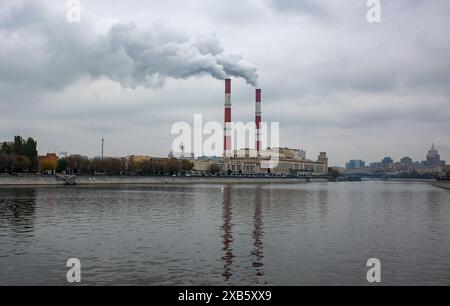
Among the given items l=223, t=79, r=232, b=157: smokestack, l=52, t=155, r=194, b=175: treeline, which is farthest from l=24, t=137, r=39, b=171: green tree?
l=223, t=79, r=232, b=157: smokestack

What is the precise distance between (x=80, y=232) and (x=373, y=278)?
14.3 metres

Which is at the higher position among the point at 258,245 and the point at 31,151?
the point at 31,151

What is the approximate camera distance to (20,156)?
10012 centimetres

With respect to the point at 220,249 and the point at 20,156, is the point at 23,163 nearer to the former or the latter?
the point at 20,156

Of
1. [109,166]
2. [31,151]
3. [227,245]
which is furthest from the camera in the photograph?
[109,166]

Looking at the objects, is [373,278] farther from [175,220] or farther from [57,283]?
[175,220]

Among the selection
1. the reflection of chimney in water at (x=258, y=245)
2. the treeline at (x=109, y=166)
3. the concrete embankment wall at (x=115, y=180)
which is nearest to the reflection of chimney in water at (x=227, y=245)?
the reflection of chimney in water at (x=258, y=245)

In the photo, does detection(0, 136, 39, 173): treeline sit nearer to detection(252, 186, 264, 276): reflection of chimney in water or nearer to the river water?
the river water

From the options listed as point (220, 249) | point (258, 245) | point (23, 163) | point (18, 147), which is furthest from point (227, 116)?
point (220, 249)

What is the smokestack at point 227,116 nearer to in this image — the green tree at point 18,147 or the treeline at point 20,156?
the treeline at point 20,156

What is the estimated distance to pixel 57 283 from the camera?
44.1 feet

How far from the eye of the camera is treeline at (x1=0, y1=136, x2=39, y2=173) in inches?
3679

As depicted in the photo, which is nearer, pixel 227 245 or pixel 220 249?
pixel 220 249

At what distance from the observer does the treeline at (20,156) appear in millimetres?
93438
